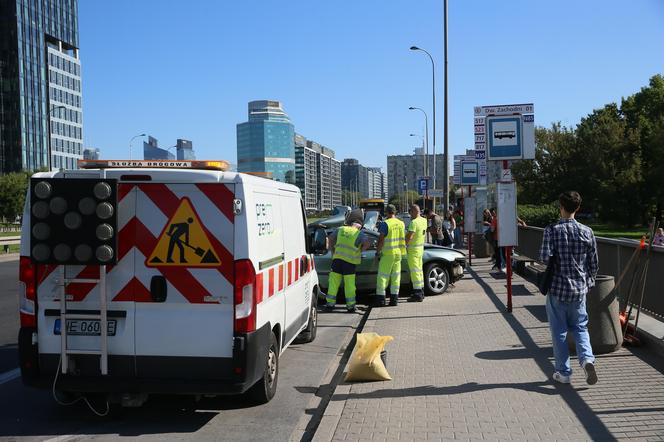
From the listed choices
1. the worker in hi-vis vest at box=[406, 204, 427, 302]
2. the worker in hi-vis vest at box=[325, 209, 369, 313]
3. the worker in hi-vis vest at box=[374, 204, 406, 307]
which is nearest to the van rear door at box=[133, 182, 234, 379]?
the worker in hi-vis vest at box=[325, 209, 369, 313]

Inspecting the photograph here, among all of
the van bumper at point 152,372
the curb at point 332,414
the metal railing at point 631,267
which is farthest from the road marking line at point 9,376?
the metal railing at point 631,267

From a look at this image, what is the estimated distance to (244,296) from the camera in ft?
16.8

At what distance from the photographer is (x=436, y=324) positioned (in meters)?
9.65

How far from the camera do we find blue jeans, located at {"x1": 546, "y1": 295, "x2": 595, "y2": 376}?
Result: 5.98 metres

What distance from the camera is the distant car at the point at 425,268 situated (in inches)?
495

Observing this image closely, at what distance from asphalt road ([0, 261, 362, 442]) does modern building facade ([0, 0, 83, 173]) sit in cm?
9276

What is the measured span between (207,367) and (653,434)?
133 inches

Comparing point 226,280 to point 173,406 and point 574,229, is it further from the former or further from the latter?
point 574,229

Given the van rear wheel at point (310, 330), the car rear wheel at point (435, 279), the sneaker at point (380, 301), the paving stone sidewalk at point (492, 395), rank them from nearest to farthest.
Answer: the paving stone sidewalk at point (492, 395) < the van rear wheel at point (310, 330) < the sneaker at point (380, 301) < the car rear wheel at point (435, 279)

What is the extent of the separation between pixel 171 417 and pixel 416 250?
280 inches

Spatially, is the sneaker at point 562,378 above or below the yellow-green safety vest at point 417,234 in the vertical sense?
below

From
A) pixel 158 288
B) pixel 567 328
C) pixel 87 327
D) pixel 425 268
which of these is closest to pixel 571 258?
pixel 567 328

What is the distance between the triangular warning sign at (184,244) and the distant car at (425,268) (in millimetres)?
7237

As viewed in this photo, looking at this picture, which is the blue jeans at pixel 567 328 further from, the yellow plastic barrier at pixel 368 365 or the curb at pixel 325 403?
the curb at pixel 325 403
